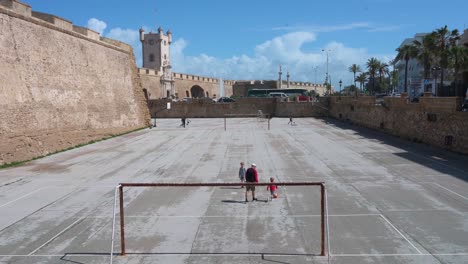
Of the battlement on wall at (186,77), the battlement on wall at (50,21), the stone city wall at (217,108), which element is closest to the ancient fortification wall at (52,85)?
the battlement on wall at (50,21)

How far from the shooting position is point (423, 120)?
30.3m

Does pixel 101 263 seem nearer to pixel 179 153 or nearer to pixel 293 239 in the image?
pixel 293 239

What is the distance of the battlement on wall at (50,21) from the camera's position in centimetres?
2586

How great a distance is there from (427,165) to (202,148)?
1493 centimetres

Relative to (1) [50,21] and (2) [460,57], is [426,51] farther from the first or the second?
(1) [50,21]

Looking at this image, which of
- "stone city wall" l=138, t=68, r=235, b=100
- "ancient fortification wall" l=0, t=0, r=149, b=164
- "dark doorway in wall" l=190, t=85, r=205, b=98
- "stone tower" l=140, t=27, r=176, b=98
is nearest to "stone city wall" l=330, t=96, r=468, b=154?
"ancient fortification wall" l=0, t=0, r=149, b=164

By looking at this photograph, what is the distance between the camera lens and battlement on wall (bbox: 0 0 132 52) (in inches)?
1018

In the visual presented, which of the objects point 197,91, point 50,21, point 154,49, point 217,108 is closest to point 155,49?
point 154,49

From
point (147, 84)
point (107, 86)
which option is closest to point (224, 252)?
point (107, 86)

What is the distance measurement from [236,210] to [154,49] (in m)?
88.5

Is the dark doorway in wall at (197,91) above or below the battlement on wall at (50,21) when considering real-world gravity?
below

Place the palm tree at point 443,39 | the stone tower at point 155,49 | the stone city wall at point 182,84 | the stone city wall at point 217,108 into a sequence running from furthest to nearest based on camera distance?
the stone tower at point 155,49 → the stone city wall at point 182,84 → the stone city wall at point 217,108 → the palm tree at point 443,39

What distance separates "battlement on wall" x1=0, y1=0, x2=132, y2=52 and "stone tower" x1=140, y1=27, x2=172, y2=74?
172 ft

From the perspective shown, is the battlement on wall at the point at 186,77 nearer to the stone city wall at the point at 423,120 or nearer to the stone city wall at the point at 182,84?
the stone city wall at the point at 182,84
